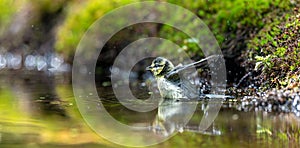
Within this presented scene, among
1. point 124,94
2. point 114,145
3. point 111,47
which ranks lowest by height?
point 114,145

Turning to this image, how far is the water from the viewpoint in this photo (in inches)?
179

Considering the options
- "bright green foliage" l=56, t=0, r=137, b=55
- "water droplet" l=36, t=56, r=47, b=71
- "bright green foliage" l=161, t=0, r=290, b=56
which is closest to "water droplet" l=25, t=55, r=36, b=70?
"water droplet" l=36, t=56, r=47, b=71

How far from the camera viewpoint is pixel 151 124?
539 cm

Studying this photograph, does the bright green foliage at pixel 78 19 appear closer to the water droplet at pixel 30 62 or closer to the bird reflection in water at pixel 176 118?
the water droplet at pixel 30 62

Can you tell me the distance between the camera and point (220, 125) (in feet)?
16.9

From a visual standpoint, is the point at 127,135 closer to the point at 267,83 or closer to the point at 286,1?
the point at 267,83

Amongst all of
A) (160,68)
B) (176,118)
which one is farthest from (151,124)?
(160,68)

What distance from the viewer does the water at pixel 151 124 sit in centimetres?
455

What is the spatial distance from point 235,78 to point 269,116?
272 centimetres

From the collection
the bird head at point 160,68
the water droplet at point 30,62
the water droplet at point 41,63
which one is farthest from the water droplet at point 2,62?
the bird head at point 160,68

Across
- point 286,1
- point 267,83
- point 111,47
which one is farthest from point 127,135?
point 111,47

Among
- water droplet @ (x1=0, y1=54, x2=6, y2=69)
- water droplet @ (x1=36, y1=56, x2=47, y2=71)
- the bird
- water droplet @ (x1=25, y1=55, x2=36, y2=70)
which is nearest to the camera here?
the bird

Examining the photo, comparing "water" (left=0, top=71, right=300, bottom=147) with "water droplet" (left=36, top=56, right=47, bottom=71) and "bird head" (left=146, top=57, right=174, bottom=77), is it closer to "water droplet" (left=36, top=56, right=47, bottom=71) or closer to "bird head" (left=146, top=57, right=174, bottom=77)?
"bird head" (left=146, top=57, right=174, bottom=77)

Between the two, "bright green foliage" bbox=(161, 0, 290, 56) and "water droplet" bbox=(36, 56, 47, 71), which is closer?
"bright green foliage" bbox=(161, 0, 290, 56)
